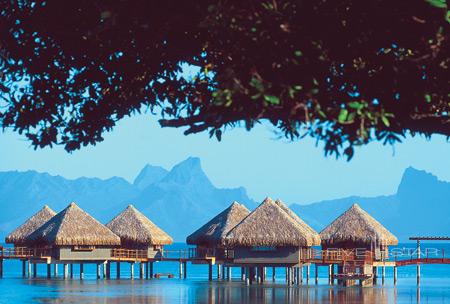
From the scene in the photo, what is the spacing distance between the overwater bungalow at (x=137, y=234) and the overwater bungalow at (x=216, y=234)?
10.5 ft

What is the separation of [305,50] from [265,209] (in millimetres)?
33759

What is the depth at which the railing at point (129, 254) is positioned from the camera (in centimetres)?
4806

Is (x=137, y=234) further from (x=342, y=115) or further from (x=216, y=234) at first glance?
(x=342, y=115)

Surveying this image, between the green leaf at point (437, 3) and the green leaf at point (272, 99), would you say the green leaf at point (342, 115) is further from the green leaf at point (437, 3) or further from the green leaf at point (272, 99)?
the green leaf at point (437, 3)

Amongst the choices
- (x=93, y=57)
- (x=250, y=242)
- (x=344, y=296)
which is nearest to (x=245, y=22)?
(x=93, y=57)

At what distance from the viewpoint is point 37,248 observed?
47.4m

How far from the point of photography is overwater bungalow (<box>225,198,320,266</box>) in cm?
4141

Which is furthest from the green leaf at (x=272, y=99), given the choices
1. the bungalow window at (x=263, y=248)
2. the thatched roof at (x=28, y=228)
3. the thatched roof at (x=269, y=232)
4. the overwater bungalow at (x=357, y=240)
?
the thatched roof at (x=28, y=228)

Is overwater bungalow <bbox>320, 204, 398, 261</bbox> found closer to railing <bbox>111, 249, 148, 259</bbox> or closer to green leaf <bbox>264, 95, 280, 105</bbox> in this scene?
railing <bbox>111, 249, 148, 259</bbox>

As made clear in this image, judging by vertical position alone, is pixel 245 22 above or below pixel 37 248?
above

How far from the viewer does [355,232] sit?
44.7 m

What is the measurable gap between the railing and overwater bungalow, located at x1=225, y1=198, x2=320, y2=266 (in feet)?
25.0

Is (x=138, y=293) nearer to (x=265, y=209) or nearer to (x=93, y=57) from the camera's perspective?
(x=265, y=209)

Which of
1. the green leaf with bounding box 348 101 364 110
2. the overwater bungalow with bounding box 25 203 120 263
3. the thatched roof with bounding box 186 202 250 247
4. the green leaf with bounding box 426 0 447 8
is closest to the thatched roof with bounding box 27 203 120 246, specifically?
the overwater bungalow with bounding box 25 203 120 263
